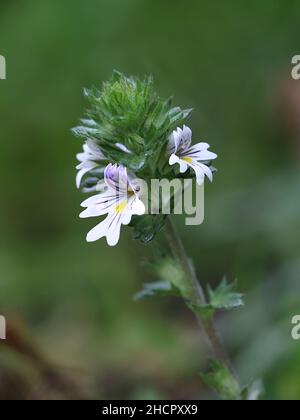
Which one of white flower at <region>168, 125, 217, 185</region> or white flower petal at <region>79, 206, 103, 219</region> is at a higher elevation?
white flower at <region>168, 125, 217, 185</region>

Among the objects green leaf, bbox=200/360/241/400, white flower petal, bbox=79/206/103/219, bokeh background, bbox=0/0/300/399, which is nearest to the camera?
white flower petal, bbox=79/206/103/219

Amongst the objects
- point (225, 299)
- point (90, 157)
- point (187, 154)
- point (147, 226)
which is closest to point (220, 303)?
point (225, 299)

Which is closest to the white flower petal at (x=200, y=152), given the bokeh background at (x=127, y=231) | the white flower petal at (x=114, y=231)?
the white flower petal at (x=114, y=231)

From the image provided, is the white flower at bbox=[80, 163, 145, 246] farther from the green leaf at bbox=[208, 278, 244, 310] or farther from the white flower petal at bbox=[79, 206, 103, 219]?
the green leaf at bbox=[208, 278, 244, 310]

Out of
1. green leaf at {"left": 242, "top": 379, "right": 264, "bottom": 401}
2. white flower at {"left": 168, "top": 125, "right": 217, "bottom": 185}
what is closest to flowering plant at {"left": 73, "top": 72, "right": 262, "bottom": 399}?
white flower at {"left": 168, "top": 125, "right": 217, "bottom": 185}

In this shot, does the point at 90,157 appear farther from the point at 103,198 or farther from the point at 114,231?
the point at 114,231
